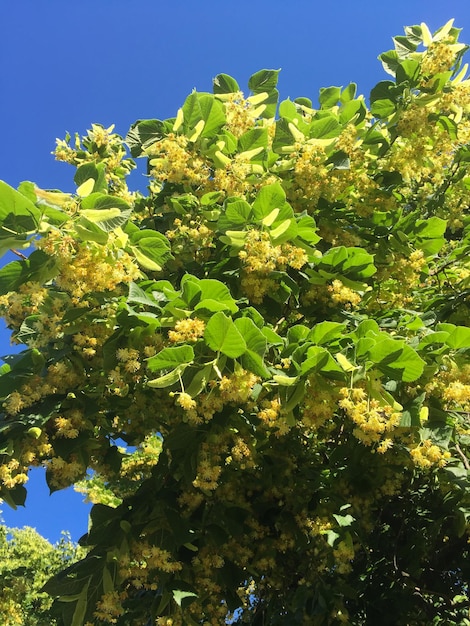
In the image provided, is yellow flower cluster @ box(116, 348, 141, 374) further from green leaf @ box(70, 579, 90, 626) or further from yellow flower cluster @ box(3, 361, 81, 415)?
green leaf @ box(70, 579, 90, 626)

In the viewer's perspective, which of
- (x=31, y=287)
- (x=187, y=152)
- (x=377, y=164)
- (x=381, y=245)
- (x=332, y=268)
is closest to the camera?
(x=31, y=287)

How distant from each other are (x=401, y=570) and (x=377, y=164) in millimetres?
3036

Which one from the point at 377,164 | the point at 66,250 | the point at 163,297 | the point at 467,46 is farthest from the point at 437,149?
the point at 66,250

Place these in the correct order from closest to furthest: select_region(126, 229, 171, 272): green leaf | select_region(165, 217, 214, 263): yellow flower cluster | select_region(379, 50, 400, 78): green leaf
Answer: select_region(126, 229, 171, 272): green leaf → select_region(165, 217, 214, 263): yellow flower cluster → select_region(379, 50, 400, 78): green leaf

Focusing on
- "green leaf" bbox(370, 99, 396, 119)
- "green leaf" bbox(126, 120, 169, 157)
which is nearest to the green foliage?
"green leaf" bbox(126, 120, 169, 157)

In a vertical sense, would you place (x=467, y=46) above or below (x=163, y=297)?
above

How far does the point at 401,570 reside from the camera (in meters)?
4.13

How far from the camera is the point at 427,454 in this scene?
2297 mm

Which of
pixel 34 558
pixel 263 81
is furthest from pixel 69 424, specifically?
pixel 34 558

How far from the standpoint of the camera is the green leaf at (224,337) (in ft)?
6.68

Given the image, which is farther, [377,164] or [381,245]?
[377,164]

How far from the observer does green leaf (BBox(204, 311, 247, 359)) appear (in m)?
2.04

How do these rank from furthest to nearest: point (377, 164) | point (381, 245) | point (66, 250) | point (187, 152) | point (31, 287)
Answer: point (377, 164) < point (381, 245) < point (187, 152) < point (31, 287) < point (66, 250)

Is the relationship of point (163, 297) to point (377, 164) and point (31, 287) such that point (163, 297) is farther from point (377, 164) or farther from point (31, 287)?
point (377, 164)
